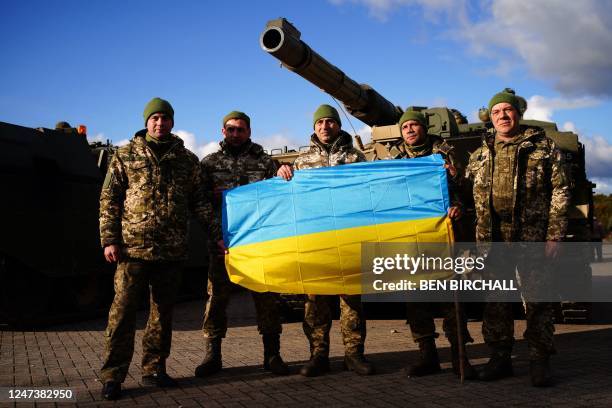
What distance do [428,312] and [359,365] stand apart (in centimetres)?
78

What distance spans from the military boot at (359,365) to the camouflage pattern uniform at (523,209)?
1.05m

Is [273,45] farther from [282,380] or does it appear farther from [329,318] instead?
[282,380]

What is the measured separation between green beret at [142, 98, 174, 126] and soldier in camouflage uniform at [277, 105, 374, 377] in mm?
1162

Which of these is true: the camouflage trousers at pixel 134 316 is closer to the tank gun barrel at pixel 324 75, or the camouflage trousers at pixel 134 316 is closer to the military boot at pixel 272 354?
the military boot at pixel 272 354

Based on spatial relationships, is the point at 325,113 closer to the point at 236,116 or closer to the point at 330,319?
the point at 236,116

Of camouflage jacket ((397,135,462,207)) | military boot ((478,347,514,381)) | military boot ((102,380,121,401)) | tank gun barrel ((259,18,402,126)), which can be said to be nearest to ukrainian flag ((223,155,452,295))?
camouflage jacket ((397,135,462,207))

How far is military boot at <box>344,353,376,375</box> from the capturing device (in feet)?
18.8

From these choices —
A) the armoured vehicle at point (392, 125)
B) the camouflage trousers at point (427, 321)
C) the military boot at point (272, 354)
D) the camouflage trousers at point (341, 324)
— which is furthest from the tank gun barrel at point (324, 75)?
the camouflage trousers at point (427, 321)

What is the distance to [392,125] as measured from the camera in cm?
1015

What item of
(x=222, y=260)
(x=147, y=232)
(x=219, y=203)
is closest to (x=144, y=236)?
(x=147, y=232)

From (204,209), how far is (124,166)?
854mm

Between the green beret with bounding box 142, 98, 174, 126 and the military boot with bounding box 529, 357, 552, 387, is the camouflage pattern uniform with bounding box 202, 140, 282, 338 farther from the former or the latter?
the military boot with bounding box 529, 357, 552, 387

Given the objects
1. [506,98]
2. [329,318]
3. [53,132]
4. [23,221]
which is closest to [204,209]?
[329,318]

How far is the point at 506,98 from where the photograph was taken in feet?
18.5
